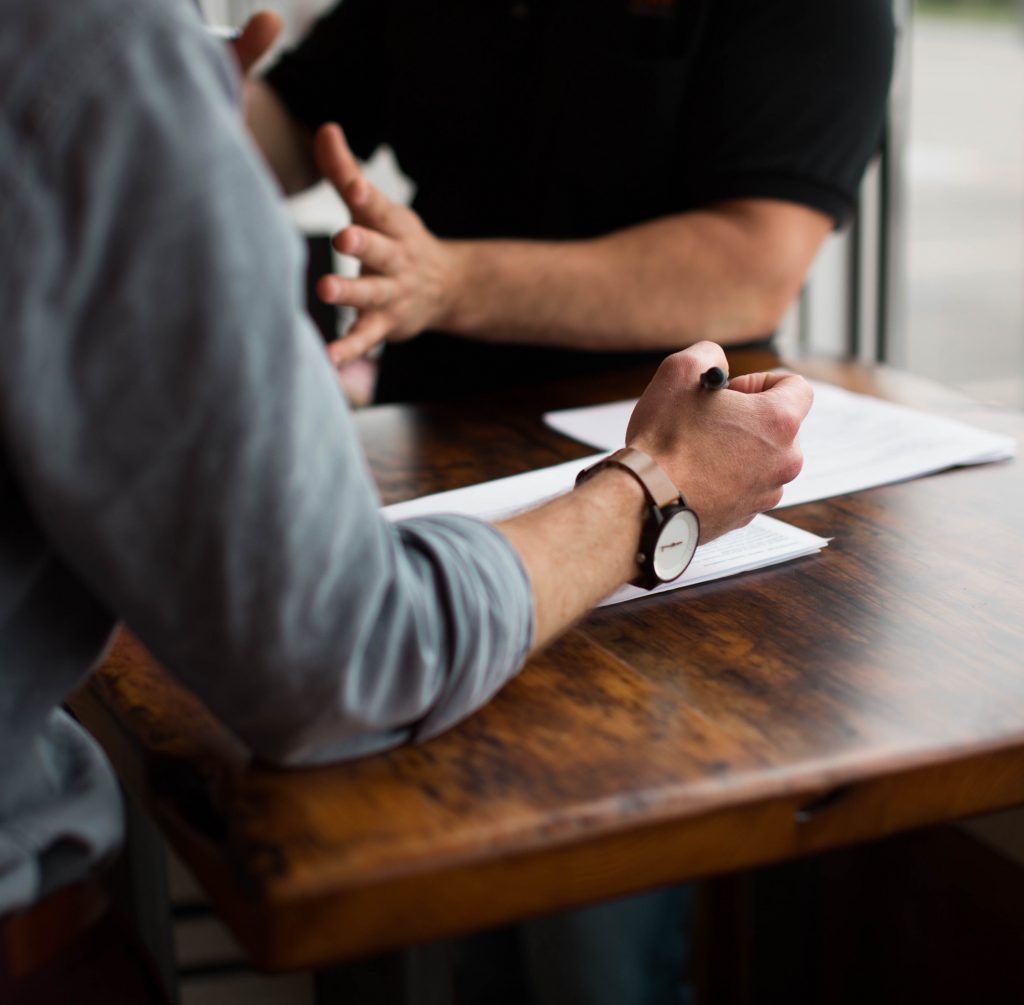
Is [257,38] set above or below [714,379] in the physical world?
above

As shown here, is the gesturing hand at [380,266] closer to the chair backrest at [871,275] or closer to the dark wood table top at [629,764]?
the dark wood table top at [629,764]

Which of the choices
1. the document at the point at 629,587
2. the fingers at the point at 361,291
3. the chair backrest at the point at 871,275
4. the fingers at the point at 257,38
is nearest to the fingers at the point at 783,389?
the document at the point at 629,587

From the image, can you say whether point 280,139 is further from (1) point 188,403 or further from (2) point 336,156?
(1) point 188,403

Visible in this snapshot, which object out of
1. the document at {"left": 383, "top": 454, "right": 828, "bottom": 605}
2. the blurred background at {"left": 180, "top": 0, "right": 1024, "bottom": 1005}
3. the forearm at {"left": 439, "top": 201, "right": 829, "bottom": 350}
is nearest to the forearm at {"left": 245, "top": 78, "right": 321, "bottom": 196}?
the blurred background at {"left": 180, "top": 0, "right": 1024, "bottom": 1005}

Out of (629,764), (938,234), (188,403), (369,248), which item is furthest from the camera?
(938,234)

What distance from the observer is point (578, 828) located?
592mm

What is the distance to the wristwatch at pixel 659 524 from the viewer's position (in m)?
0.77

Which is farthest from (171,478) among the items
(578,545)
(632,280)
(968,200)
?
(968,200)

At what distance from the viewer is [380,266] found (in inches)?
50.8

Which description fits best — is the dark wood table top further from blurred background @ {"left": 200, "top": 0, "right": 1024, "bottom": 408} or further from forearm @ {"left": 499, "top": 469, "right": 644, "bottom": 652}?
blurred background @ {"left": 200, "top": 0, "right": 1024, "bottom": 408}

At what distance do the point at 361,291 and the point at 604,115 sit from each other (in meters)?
0.47

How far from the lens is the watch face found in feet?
2.55

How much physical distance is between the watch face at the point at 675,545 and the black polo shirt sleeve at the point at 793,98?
2.60 feet

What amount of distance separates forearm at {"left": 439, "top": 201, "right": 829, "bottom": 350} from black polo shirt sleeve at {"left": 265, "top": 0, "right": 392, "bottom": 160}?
54 centimetres
